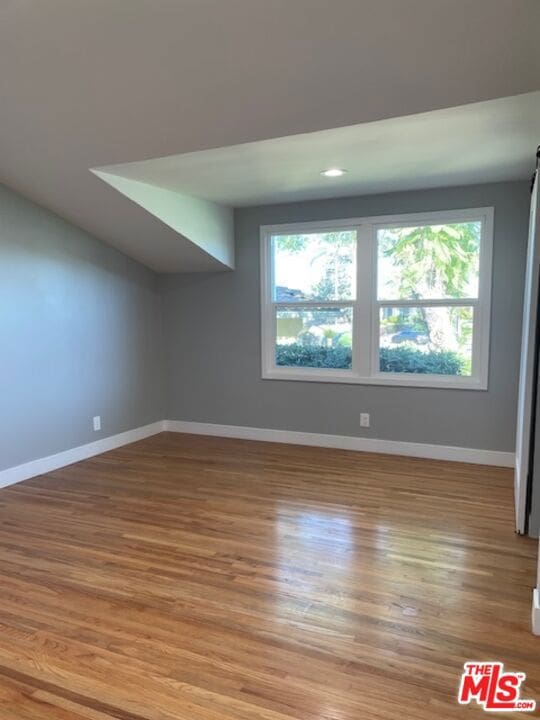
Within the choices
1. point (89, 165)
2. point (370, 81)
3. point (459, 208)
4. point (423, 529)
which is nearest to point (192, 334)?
point (89, 165)

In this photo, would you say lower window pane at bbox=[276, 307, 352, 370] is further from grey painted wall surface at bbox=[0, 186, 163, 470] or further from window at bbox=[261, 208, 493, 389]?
grey painted wall surface at bbox=[0, 186, 163, 470]

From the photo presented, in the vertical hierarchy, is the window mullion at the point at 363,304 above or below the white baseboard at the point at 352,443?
above

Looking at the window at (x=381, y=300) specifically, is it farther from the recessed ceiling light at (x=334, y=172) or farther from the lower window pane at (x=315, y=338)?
the recessed ceiling light at (x=334, y=172)

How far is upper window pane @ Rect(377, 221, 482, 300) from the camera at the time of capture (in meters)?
4.19

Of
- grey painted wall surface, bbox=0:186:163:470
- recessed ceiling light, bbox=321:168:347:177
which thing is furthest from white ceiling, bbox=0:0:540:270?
grey painted wall surface, bbox=0:186:163:470

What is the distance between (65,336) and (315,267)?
2339mm

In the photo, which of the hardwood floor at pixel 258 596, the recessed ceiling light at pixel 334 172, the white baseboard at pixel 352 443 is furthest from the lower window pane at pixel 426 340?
the recessed ceiling light at pixel 334 172

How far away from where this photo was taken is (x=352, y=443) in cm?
470

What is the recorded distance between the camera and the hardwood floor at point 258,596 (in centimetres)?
175

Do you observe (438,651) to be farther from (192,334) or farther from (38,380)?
(192,334)

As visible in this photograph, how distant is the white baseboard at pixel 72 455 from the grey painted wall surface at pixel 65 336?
2.2 inches

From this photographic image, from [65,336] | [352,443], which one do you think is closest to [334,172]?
[352,443]

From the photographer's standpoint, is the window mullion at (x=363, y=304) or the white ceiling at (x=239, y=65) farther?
the window mullion at (x=363, y=304)

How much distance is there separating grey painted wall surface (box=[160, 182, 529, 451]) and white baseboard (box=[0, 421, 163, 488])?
1.52ft
